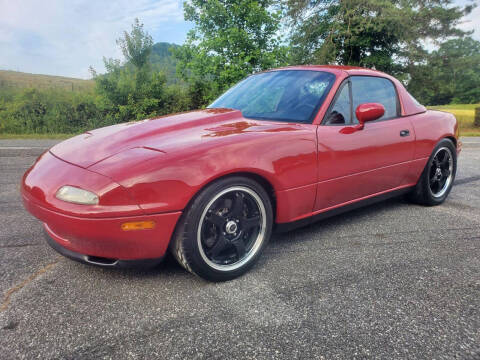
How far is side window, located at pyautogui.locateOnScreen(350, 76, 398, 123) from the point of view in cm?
299

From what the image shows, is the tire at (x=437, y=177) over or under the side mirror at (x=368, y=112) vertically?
under

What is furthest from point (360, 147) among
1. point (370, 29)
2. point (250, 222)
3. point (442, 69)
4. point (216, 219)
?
point (442, 69)

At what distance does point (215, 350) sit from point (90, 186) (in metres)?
1.02

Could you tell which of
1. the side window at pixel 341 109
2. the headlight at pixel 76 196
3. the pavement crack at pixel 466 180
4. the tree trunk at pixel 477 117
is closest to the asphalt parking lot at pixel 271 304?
the headlight at pixel 76 196

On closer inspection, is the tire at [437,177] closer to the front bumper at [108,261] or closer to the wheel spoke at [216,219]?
the wheel spoke at [216,219]

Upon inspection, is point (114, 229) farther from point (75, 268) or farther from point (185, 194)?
point (75, 268)

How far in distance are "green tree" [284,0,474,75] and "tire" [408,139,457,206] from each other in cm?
1691

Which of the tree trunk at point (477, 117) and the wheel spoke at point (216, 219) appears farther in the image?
the tree trunk at point (477, 117)

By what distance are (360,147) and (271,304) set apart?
1.51 m

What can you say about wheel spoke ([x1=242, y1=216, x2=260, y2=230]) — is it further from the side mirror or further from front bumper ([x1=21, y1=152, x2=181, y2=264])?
the side mirror

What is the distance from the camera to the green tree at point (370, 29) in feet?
61.3

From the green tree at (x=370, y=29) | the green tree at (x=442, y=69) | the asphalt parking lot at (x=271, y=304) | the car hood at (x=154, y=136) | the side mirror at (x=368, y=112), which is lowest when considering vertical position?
the asphalt parking lot at (x=271, y=304)

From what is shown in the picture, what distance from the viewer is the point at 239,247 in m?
2.19

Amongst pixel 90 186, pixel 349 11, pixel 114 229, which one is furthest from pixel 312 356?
pixel 349 11
